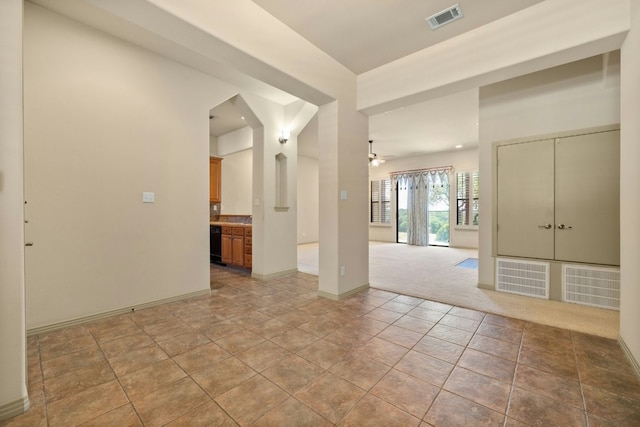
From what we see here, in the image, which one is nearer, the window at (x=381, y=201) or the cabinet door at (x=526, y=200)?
the cabinet door at (x=526, y=200)

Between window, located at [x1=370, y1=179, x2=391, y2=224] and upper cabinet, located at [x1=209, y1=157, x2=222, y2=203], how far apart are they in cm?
591

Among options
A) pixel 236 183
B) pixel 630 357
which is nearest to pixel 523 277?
pixel 630 357

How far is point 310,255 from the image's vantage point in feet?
23.0

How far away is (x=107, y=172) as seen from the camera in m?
2.91

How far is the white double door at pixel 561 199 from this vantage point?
122 inches

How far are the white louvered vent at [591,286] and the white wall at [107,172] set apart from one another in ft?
15.3

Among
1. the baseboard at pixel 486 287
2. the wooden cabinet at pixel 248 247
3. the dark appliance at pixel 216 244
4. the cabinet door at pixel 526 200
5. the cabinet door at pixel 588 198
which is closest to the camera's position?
the cabinet door at pixel 588 198

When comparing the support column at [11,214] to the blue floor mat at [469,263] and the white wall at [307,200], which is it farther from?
the white wall at [307,200]

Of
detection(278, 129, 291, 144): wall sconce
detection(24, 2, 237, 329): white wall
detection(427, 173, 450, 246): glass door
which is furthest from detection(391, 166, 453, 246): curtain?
detection(24, 2, 237, 329): white wall

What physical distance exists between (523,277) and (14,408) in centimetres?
491

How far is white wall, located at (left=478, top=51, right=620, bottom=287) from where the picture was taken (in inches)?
123

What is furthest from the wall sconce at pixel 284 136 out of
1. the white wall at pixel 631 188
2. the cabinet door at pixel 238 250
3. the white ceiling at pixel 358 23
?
the white wall at pixel 631 188

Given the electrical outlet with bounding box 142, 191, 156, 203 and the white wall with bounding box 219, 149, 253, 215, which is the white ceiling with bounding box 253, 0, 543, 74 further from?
the white wall with bounding box 219, 149, 253, 215

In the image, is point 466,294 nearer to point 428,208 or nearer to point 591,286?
point 591,286
